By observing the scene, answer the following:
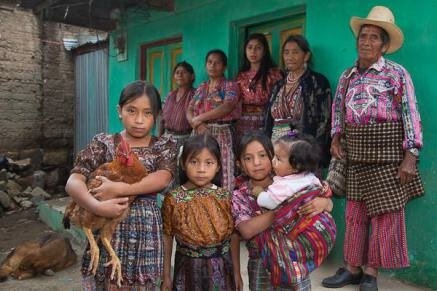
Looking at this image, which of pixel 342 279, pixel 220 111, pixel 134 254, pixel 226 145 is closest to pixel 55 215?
pixel 226 145

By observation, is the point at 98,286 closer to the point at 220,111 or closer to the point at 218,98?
the point at 220,111

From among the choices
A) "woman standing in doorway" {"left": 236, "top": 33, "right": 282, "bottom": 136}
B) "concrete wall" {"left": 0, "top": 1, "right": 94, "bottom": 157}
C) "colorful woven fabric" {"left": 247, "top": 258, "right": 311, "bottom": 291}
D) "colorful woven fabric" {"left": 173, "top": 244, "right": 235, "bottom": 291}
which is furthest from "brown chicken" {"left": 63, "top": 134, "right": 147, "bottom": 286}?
"concrete wall" {"left": 0, "top": 1, "right": 94, "bottom": 157}

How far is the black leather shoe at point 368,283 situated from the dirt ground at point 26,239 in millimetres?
2992

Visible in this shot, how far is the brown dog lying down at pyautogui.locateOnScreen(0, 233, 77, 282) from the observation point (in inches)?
192

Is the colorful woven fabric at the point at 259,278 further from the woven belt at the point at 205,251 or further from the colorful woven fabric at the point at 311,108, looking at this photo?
the colorful woven fabric at the point at 311,108

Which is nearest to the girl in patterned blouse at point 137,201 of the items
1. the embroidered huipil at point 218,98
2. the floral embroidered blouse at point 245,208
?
the floral embroidered blouse at point 245,208

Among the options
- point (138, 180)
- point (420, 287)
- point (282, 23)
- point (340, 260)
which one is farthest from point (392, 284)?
point (282, 23)

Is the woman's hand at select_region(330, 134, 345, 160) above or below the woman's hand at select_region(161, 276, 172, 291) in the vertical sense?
above

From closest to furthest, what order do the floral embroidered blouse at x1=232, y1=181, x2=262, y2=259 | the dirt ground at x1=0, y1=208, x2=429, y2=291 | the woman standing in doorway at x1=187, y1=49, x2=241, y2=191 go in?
the floral embroidered blouse at x1=232, y1=181, x2=262, y2=259
the dirt ground at x1=0, y1=208, x2=429, y2=291
the woman standing in doorway at x1=187, y1=49, x2=241, y2=191

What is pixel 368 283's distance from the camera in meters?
3.00

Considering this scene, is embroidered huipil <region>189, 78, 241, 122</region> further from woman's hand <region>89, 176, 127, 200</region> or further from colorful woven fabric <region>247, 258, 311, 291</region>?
woman's hand <region>89, 176, 127, 200</region>

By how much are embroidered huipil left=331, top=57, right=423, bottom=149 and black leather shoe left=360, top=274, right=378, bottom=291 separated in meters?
0.93

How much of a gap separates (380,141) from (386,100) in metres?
0.27

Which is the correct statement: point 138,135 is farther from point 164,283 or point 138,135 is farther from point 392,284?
point 392,284
